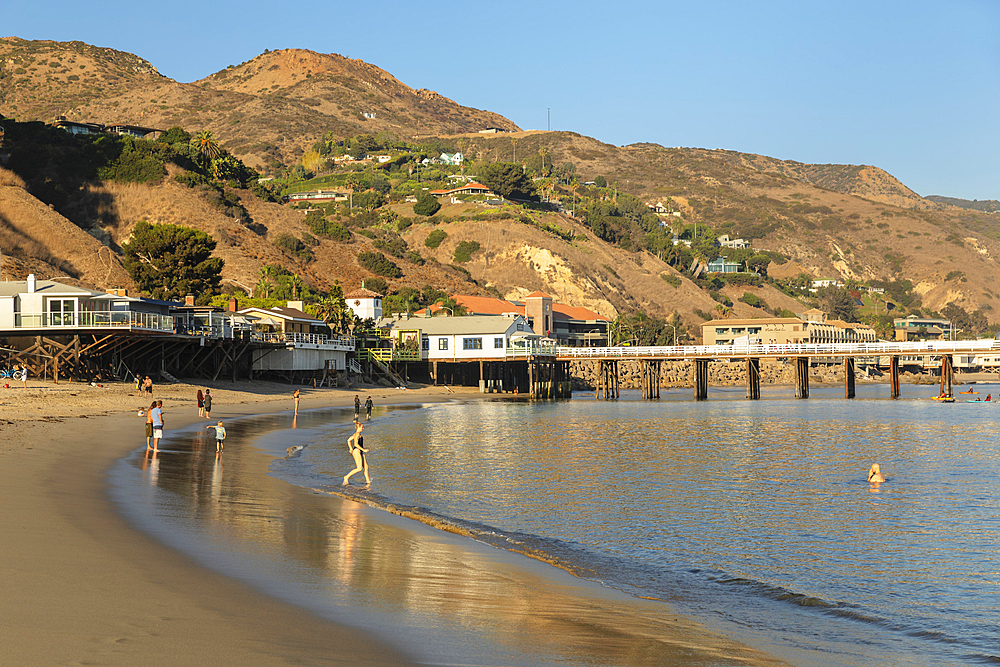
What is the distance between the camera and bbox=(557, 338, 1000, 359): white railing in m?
85.3

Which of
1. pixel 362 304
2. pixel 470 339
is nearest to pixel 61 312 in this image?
pixel 470 339

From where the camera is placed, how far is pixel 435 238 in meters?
180

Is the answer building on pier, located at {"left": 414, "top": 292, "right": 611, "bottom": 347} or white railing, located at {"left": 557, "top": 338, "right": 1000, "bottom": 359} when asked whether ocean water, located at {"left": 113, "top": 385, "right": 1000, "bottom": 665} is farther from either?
building on pier, located at {"left": 414, "top": 292, "right": 611, "bottom": 347}

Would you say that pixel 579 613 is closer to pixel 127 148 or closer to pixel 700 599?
pixel 700 599

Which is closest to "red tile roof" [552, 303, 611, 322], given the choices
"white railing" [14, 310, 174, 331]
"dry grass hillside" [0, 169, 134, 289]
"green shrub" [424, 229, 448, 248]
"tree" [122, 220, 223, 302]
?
"green shrub" [424, 229, 448, 248]

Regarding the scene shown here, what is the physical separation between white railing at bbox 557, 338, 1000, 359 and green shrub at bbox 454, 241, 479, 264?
8134 cm

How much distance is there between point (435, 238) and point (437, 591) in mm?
170553

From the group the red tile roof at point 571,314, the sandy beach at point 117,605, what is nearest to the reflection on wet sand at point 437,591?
the sandy beach at point 117,605

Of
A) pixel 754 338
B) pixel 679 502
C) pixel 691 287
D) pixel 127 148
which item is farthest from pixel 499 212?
pixel 679 502

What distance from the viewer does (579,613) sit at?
449 inches

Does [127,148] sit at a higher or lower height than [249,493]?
higher

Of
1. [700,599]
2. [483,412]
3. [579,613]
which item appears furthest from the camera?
[483,412]

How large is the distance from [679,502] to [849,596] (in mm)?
10188

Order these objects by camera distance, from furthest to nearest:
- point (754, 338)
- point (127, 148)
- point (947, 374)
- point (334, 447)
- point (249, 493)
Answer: point (754, 338) < point (127, 148) < point (947, 374) < point (334, 447) < point (249, 493)
